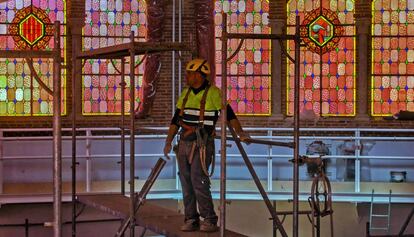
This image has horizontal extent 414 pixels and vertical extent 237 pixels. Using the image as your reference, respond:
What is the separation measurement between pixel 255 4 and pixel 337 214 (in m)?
4.59

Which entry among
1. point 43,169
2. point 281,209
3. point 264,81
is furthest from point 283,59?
point 43,169

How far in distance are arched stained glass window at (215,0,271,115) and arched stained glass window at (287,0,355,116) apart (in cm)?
44

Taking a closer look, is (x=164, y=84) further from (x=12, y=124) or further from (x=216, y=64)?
(x=12, y=124)

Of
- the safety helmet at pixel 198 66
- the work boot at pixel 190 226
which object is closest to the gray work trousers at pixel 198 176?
the work boot at pixel 190 226

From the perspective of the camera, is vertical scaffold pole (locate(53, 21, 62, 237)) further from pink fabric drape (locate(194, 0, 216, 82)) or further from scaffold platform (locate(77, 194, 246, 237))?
pink fabric drape (locate(194, 0, 216, 82))

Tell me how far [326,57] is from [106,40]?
3994 millimetres

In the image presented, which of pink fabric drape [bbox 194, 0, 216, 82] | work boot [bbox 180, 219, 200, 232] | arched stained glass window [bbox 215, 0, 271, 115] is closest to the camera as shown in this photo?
work boot [bbox 180, 219, 200, 232]

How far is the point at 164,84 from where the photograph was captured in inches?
635

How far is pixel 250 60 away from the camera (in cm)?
1650

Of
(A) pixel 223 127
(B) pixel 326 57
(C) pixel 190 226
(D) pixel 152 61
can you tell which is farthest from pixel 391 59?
(A) pixel 223 127

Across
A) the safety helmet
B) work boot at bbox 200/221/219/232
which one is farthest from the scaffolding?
work boot at bbox 200/221/219/232

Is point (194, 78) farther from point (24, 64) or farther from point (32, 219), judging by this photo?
point (24, 64)

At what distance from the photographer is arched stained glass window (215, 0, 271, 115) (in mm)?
16453

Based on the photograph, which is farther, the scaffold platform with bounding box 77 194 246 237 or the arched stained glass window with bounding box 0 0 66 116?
the arched stained glass window with bounding box 0 0 66 116
